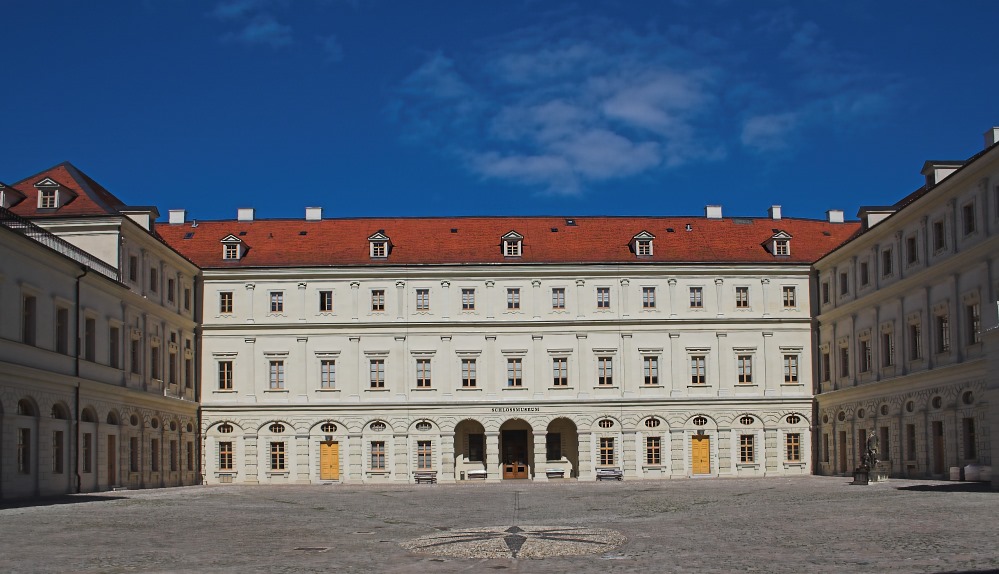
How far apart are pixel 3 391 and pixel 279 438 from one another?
24927 millimetres

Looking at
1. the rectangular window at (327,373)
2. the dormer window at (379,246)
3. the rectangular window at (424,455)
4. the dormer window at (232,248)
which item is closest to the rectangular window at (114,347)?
the dormer window at (232,248)

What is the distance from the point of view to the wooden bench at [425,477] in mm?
56750

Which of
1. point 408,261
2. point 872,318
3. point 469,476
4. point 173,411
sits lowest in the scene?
point 469,476

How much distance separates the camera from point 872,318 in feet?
171

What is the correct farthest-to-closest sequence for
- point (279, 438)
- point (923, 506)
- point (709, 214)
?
point (709, 214), point (279, 438), point (923, 506)

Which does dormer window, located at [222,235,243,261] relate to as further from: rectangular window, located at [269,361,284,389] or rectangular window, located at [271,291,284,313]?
rectangular window, located at [269,361,284,389]

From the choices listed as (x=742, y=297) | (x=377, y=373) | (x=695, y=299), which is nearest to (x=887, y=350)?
(x=742, y=297)

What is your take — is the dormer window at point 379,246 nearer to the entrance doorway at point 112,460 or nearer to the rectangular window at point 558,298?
the rectangular window at point 558,298

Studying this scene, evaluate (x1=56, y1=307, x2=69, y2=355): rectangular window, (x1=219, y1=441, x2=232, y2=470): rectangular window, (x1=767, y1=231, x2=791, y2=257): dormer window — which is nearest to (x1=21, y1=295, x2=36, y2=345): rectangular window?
(x1=56, y1=307, x2=69, y2=355): rectangular window

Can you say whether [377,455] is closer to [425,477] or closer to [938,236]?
[425,477]

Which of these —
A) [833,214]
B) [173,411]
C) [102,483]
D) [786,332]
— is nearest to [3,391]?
[102,483]

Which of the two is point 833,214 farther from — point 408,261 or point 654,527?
point 654,527

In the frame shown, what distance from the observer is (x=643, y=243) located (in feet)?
200

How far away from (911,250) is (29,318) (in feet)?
116
